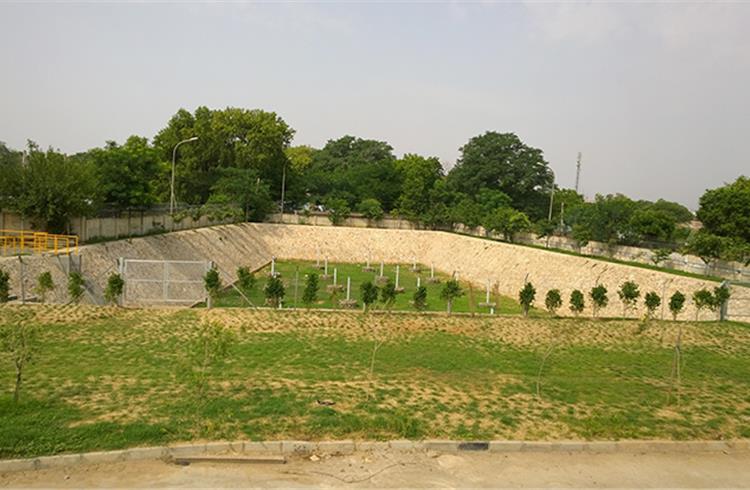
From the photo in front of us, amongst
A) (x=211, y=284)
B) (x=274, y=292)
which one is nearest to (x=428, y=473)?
(x=211, y=284)

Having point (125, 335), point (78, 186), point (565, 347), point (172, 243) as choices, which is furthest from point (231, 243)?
point (565, 347)

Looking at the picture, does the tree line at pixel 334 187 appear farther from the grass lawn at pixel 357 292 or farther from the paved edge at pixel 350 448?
the paved edge at pixel 350 448

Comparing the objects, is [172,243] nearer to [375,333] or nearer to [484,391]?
[375,333]

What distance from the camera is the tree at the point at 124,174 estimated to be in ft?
99.5

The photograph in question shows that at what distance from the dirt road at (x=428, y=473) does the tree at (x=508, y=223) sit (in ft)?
136

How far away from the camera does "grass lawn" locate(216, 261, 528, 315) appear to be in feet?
79.5

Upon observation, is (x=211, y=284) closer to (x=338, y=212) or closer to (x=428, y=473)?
(x=428, y=473)

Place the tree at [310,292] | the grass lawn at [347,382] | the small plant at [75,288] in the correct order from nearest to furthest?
1. the grass lawn at [347,382]
2. the small plant at [75,288]
3. the tree at [310,292]

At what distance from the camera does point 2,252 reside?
21.0 metres

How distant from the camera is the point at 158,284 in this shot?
80.4 ft

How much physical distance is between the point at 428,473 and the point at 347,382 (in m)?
3.82

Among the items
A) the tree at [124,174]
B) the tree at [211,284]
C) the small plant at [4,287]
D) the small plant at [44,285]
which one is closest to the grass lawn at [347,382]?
the tree at [211,284]

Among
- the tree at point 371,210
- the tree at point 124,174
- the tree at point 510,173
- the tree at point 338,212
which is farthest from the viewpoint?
the tree at point 510,173

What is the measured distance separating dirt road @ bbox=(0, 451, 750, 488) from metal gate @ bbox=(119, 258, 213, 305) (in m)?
13.6
